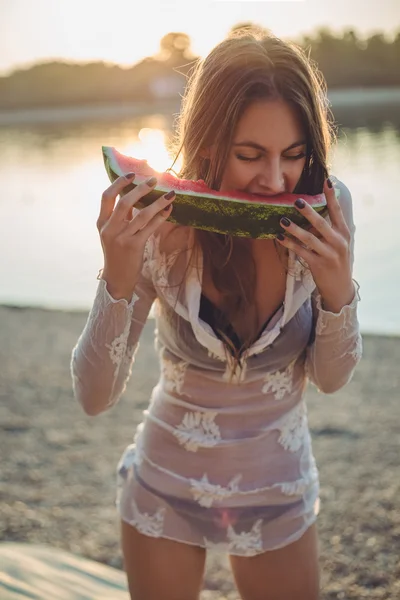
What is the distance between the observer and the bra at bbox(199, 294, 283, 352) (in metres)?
2.15

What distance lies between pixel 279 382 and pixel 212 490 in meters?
0.42

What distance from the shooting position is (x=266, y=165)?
2.05 m

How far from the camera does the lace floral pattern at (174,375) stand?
221cm

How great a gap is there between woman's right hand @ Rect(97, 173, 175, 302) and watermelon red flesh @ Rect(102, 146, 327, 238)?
0.14 metres

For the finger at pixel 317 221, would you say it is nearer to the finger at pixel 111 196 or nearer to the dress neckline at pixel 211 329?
the dress neckline at pixel 211 329

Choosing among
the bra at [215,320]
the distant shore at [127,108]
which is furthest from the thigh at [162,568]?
the distant shore at [127,108]

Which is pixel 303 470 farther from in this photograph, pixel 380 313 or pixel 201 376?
pixel 380 313

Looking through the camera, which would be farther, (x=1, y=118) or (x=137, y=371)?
(x=1, y=118)

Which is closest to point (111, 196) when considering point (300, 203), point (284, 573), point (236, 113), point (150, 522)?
point (236, 113)

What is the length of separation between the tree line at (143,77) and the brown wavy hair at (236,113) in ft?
106

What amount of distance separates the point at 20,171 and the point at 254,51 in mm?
39485

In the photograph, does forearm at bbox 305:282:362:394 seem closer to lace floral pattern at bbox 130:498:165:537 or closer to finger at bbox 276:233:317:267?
finger at bbox 276:233:317:267

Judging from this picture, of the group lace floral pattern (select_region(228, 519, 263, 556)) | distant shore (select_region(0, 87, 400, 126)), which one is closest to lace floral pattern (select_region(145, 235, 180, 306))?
lace floral pattern (select_region(228, 519, 263, 556))

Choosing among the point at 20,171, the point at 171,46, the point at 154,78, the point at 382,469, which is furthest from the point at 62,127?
the point at 382,469
